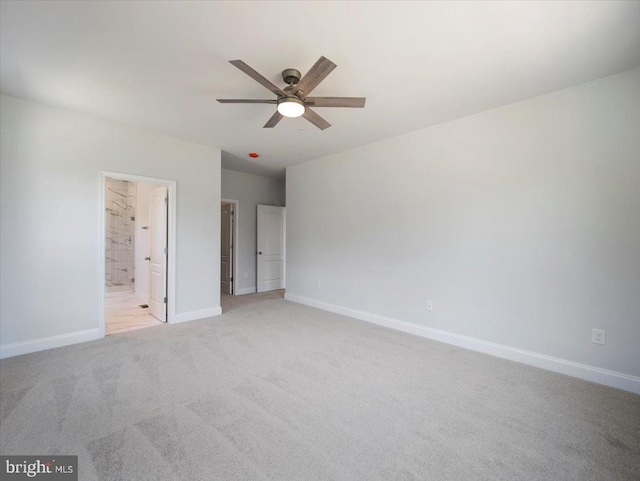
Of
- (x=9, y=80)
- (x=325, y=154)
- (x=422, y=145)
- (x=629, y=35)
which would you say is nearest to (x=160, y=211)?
(x=9, y=80)

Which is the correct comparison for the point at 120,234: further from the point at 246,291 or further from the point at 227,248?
the point at 246,291

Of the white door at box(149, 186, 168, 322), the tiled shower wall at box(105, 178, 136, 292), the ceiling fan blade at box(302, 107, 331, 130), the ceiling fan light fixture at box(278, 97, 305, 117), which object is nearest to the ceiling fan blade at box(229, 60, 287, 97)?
the ceiling fan light fixture at box(278, 97, 305, 117)

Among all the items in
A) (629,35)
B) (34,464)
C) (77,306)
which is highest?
(629,35)

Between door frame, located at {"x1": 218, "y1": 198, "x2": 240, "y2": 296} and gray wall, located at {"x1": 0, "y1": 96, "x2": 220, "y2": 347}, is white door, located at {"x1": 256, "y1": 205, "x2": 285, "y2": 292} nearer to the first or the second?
door frame, located at {"x1": 218, "y1": 198, "x2": 240, "y2": 296}

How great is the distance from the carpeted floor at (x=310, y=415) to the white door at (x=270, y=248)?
344 cm

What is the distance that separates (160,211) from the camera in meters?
4.40

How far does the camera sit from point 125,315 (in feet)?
15.3

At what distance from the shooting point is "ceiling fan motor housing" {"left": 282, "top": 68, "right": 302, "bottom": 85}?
7.82ft

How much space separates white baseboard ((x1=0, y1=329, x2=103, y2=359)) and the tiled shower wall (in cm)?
377

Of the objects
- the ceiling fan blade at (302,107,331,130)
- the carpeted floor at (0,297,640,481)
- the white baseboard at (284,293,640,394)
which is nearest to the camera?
the carpeted floor at (0,297,640,481)

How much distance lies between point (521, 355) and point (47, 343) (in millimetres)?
5173

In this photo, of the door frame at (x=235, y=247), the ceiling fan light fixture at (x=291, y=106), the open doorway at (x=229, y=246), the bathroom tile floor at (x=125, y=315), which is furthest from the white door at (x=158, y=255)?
the ceiling fan light fixture at (x=291, y=106)

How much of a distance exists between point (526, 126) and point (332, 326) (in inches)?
132

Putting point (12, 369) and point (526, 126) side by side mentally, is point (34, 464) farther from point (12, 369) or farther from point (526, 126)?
point (526, 126)
